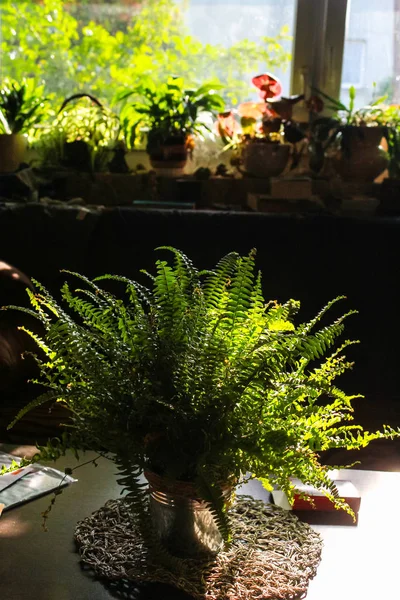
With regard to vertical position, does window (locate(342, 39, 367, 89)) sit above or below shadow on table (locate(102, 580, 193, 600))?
above

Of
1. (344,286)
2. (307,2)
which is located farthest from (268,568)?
(307,2)

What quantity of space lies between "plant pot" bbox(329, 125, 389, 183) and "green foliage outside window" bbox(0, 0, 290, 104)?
2.04 ft

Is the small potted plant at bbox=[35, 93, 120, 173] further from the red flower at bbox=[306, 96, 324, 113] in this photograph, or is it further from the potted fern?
the potted fern

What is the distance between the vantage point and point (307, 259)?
2941mm

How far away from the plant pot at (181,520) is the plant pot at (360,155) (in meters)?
2.48

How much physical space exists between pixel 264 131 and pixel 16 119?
3.80ft

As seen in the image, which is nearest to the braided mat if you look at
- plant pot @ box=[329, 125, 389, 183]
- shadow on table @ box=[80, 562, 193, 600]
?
shadow on table @ box=[80, 562, 193, 600]

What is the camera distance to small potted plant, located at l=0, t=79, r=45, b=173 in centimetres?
341

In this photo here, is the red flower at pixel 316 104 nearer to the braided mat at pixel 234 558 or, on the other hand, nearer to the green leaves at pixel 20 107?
the green leaves at pixel 20 107

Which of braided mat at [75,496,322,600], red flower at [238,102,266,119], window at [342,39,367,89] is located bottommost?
braided mat at [75,496,322,600]

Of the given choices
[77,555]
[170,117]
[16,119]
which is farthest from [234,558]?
[16,119]

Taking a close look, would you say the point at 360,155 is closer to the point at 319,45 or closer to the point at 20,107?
the point at 319,45

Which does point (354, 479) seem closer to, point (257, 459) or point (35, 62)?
point (257, 459)

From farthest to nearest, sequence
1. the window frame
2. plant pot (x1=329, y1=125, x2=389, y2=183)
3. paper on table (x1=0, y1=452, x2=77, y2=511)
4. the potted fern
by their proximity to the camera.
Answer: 1. the window frame
2. plant pot (x1=329, y1=125, x2=389, y2=183)
3. paper on table (x1=0, y1=452, x2=77, y2=511)
4. the potted fern
